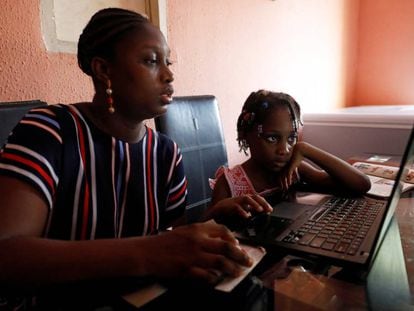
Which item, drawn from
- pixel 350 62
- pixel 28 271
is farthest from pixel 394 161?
pixel 350 62

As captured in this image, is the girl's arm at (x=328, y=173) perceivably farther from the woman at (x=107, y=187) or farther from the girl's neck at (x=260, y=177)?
the woman at (x=107, y=187)

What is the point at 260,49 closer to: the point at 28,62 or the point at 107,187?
the point at 28,62

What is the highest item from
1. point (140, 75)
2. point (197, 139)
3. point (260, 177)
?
point (140, 75)

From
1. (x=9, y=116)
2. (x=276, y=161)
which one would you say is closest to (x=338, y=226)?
(x=276, y=161)

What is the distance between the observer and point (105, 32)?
0.73 meters

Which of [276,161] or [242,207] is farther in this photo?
[276,161]

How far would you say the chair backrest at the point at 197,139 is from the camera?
4.08ft

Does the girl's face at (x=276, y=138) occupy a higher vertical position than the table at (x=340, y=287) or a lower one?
higher

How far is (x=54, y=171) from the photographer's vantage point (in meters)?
0.63

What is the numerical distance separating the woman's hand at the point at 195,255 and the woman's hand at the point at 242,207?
24 centimetres

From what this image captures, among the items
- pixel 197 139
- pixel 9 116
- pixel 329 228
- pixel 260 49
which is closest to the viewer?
pixel 329 228

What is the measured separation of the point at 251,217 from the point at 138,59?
0.39m

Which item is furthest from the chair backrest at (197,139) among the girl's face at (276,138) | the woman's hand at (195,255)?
the woman's hand at (195,255)

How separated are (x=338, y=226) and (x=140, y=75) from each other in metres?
0.48
